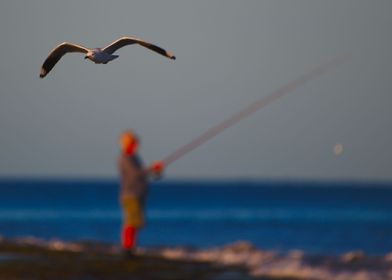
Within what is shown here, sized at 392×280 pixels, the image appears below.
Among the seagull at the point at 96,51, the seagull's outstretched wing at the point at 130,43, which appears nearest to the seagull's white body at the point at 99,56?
the seagull at the point at 96,51

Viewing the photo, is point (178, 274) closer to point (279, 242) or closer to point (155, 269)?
point (155, 269)

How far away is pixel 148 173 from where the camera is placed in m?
15.7

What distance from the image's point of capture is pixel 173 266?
1612 cm

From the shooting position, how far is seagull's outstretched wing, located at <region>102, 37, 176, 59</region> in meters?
9.12

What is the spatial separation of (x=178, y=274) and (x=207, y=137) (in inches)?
88.1

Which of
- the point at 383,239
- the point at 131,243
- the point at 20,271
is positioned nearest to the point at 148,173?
the point at 131,243

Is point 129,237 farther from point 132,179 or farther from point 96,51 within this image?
point 96,51

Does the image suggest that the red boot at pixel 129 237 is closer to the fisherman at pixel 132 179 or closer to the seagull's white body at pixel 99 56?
the fisherman at pixel 132 179

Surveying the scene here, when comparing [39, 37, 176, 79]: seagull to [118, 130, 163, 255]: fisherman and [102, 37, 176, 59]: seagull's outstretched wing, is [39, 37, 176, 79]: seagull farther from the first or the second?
[118, 130, 163, 255]: fisherman

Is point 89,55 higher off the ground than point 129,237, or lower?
lower

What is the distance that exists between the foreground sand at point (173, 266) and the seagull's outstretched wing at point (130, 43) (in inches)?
220

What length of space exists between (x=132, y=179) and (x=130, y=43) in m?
6.54

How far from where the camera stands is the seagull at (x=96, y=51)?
29.3 ft

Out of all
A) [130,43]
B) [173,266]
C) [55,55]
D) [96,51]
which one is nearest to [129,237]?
[173,266]
